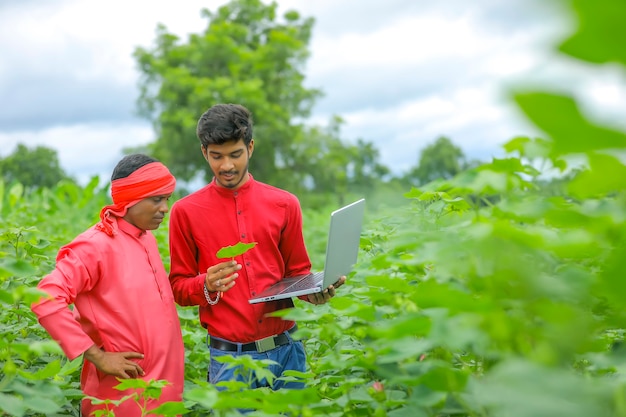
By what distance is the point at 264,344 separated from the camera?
138 inches

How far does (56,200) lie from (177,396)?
37.3 feet

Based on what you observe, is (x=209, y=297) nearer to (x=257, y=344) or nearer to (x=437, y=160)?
(x=257, y=344)

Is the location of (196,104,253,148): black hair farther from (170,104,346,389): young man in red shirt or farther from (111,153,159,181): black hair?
(111,153,159,181): black hair

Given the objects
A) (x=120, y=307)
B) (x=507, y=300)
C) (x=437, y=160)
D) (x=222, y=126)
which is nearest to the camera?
(x=507, y=300)

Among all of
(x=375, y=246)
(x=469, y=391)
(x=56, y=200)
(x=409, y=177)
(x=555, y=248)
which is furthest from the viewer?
(x=409, y=177)

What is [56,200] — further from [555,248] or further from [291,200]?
[555,248]

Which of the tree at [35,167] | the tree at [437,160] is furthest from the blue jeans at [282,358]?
the tree at [437,160]

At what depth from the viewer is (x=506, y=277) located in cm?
125

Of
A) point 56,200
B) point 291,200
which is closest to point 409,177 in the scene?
point 56,200

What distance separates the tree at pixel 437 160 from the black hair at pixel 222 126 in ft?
228

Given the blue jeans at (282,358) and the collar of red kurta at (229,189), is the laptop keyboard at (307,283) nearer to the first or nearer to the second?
the blue jeans at (282,358)

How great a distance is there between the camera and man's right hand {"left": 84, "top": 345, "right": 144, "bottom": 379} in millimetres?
2980

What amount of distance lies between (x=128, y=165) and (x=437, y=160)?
74.6m

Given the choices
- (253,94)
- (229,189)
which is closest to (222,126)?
(229,189)
